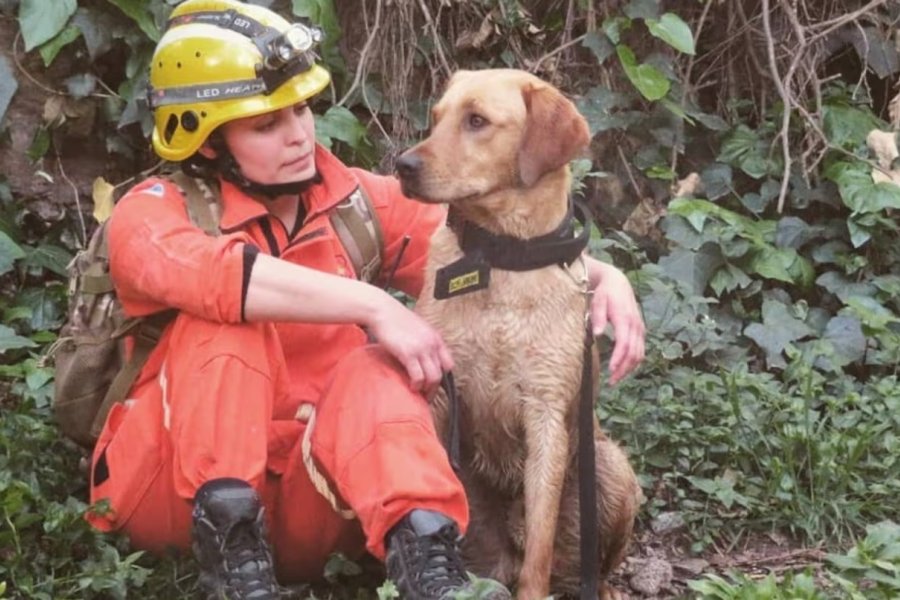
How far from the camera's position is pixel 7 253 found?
4.67 meters

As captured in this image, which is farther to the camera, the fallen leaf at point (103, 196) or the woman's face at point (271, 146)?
the fallen leaf at point (103, 196)

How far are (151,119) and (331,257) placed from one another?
1.96 metres

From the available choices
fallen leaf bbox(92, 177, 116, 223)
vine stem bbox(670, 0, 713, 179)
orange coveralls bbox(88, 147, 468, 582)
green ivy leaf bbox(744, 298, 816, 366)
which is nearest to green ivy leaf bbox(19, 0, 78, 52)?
fallen leaf bbox(92, 177, 116, 223)

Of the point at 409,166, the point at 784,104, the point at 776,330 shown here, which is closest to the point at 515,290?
the point at 409,166

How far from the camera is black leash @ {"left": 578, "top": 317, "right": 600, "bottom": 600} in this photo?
3.26m

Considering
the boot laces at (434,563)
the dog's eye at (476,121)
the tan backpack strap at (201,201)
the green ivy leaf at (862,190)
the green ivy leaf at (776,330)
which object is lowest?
the green ivy leaf at (776,330)

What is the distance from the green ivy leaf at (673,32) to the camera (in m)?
5.27

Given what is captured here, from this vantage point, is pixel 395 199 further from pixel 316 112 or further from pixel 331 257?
pixel 316 112

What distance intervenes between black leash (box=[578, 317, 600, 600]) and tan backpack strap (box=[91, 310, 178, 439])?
1034mm

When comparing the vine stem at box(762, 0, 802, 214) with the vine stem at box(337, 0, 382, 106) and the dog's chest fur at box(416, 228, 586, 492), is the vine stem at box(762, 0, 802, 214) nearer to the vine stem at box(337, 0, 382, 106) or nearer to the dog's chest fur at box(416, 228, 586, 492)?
the vine stem at box(337, 0, 382, 106)

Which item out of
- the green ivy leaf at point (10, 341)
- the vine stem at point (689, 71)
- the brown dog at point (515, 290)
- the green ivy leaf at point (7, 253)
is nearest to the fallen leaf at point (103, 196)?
the green ivy leaf at point (7, 253)

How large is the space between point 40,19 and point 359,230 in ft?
6.56

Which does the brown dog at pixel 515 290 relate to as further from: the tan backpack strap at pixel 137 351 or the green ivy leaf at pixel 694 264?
the green ivy leaf at pixel 694 264

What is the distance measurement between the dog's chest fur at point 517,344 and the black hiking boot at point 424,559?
1.50ft
